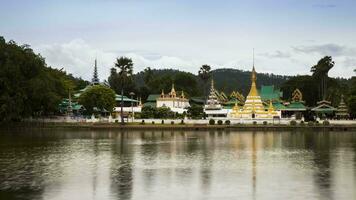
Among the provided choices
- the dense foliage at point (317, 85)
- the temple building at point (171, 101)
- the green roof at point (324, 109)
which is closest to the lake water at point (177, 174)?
the green roof at point (324, 109)

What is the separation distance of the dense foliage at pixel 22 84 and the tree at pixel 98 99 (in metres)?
10.4

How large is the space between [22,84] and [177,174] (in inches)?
1652

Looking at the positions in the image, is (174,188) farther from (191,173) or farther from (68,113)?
(68,113)

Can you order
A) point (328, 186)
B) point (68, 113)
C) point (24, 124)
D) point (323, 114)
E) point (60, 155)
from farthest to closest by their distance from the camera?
point (323, 114) → point (68, 113) → point (24, 124) → point (60, 155) → point (328, 186)

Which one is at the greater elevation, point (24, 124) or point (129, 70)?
point (129, 70)

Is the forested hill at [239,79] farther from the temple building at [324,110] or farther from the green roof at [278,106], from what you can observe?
the temple building at [324,110]

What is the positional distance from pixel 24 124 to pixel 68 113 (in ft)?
46.5

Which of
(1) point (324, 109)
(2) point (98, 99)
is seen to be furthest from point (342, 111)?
(2) point (98, 99)

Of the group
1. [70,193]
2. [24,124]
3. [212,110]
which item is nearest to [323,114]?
[212,110]

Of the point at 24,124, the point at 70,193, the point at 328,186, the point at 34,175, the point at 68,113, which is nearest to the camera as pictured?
the point at 70,193

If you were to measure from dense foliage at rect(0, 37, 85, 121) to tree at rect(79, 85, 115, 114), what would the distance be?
10439 millimetres

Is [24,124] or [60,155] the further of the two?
[24,124]

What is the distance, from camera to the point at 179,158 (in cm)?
2762

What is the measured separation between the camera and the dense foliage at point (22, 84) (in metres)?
57.1
